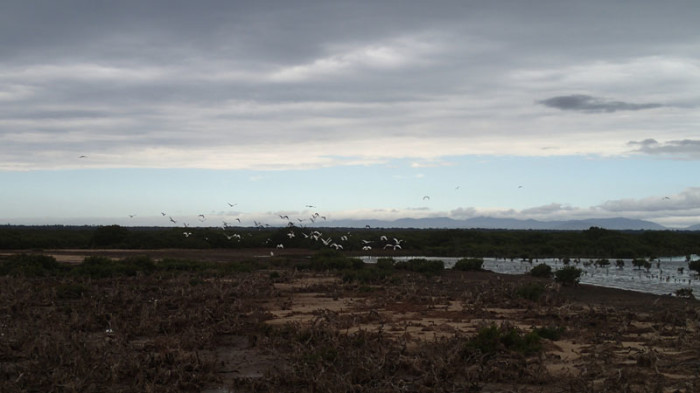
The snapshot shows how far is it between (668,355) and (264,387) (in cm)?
788

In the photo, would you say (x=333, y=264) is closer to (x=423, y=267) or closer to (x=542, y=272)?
(x=423, y=267)

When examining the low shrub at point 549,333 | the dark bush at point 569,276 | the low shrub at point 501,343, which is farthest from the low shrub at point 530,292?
the low shrub at point 501,343

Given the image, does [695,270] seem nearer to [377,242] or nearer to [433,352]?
[433,352]

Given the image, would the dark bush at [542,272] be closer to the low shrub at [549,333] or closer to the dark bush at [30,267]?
the low shrub at [549,333]

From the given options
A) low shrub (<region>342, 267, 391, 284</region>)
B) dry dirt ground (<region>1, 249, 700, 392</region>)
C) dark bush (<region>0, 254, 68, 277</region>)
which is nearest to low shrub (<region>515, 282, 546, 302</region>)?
dry dirt ground (<region>1, 249, 700, 392</region>)

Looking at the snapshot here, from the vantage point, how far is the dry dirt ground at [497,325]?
35.5 feet

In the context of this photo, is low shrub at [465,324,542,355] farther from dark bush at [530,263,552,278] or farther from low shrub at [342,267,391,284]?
dark bush at [530,263,552,278]

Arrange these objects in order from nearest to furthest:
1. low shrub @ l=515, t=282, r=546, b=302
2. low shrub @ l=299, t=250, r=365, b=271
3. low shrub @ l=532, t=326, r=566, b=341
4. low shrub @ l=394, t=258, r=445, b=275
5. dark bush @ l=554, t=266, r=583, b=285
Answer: low shrub @ l=532, t=326, r=566, b=341, low shrub @ l=515, t=282, r=546, b=302, dark bush @ l=554, t=266, r=583, b=285, low shrub @ l=394, t=258, r=445, b=275, low shrub @ l=299, t=250, r=365, b=271

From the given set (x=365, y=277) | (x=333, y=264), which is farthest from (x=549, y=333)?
(x=333, y=264)

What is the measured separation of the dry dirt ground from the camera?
1082cm

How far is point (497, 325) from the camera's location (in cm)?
1648

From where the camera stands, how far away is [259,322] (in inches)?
645

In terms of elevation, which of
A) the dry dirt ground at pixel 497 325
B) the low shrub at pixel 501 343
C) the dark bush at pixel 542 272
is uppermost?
the dark bush at pixel 542 272

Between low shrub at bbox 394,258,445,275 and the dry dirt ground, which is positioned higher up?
low shrub at bbox 394,258,445,275
